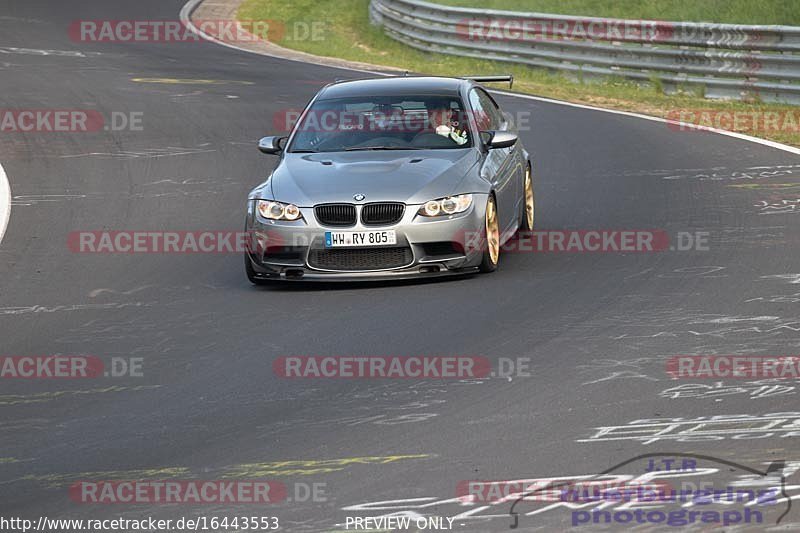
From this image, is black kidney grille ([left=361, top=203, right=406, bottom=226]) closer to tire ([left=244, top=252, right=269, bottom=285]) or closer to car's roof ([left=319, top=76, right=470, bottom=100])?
tire ([left=244, top=252, right=269, bottom=285])

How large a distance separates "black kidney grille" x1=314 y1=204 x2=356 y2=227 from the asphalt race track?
0.52 meters

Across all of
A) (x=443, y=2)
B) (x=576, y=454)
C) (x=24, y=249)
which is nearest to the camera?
(x=576, y=454)

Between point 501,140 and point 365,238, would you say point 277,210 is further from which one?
point 501,140

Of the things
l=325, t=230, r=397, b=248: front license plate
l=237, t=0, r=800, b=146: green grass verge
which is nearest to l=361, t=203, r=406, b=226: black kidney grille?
l=325, t=230, r=397, b=248: front license plate

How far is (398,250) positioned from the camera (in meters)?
11.2

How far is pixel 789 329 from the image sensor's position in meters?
9.13

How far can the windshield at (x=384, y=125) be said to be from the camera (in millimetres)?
12359

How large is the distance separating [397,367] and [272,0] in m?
32.5

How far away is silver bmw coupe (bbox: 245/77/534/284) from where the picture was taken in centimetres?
1120

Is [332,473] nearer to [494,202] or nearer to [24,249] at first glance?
[494,202]

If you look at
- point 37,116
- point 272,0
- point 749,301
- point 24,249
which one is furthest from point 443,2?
point 749,301
